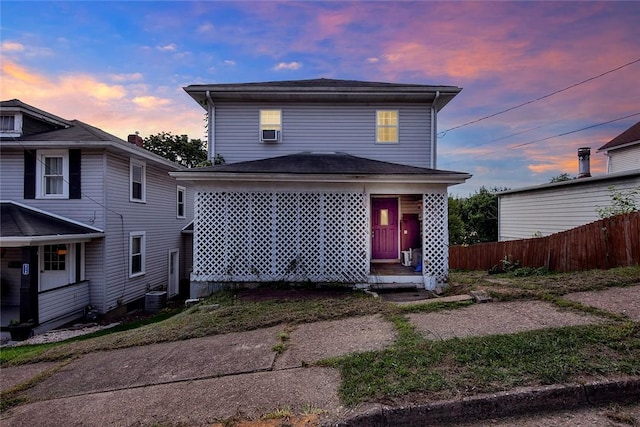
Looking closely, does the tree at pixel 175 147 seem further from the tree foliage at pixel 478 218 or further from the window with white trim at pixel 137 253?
the tree foliage at pixel 478 218

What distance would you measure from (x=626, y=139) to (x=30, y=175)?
26895 mm

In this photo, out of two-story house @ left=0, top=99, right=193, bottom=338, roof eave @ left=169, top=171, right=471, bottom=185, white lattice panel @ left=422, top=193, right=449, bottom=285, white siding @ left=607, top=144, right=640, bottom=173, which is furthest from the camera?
white siding @ left=607, top=144, right=640, bottom=173

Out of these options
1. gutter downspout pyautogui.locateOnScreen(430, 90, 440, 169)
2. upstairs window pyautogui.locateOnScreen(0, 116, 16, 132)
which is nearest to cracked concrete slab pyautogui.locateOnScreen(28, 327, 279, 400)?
gutter downspout pyautogui.locateOnScreen(430, 90, 440, 169)

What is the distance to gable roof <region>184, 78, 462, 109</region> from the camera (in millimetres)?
11062

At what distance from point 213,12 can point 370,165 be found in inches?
287

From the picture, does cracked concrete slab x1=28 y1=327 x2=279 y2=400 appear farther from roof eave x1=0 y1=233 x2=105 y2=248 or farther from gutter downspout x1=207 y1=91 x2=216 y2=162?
gutter downspout x1=207 y1=91 x2=216 y2=162

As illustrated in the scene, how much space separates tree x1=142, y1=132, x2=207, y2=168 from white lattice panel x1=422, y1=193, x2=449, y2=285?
27695 mm

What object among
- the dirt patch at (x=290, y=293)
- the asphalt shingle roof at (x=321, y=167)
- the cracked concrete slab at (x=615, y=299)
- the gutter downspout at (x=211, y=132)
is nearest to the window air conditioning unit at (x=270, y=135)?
→ the asphalt shingle roof at (x=321, y=167)

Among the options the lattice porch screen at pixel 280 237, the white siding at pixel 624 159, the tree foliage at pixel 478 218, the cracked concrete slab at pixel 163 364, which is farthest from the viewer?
the tree foliage at pixel 478 218

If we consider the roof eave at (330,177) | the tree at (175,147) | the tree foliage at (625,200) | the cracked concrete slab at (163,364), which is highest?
the tree at (175,147)

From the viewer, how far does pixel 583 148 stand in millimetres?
14898

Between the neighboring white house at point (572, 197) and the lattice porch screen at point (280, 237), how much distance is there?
9059mm

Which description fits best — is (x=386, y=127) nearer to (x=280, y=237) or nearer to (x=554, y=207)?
(x=280, y=237)

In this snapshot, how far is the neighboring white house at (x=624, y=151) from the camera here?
1685 centimetres
